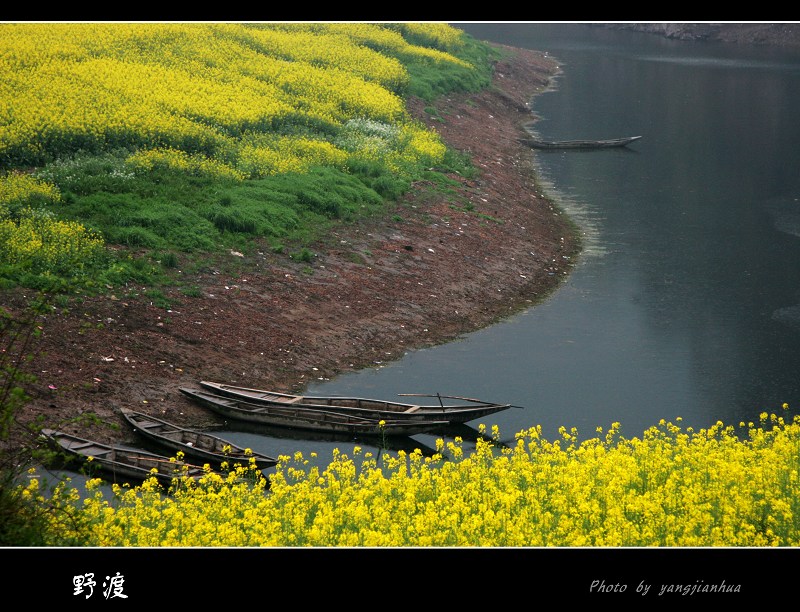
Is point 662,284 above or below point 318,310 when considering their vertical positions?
below

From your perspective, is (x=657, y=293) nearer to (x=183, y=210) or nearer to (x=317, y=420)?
(x=317, y=420)

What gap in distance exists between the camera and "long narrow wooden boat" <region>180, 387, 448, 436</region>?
751 inches

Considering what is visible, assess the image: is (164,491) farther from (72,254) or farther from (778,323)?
(778,323)

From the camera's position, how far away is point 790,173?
131 feet

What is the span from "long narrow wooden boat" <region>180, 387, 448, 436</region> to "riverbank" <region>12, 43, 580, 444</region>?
656mm

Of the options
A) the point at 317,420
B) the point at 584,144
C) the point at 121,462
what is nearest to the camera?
the point at 121,462

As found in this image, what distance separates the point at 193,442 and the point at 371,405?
3.65m

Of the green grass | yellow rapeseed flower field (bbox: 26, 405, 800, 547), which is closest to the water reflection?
yellow rapeseed flower field (bbox: 26, 405, 800, 547)

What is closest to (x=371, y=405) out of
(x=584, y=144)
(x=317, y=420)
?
(x=317, y=420)

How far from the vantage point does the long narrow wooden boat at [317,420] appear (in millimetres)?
19078

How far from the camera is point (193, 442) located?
18.1 m

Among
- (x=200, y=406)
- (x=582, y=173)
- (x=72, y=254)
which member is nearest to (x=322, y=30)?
(x=582, y=173)

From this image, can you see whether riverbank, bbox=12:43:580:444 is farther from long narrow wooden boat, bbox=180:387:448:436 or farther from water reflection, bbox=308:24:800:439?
water reflection, bbox=308:24:800:439

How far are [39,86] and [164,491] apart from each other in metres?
20.2
